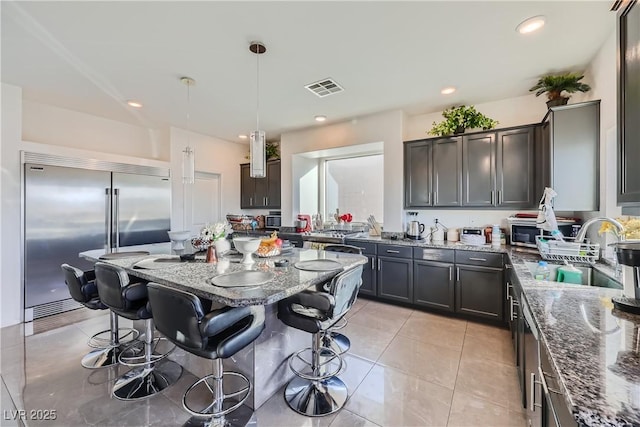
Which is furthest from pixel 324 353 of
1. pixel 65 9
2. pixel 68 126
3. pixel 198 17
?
pixel 68 126

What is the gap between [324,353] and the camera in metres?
2.31

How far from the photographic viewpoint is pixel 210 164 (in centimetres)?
530

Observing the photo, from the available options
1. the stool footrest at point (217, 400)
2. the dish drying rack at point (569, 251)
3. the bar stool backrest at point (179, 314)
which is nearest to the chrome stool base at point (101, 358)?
the stool footrest at point (217, 400)

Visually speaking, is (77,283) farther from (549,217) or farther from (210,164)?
(549,217)

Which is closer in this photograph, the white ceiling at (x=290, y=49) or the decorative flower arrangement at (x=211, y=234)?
the white ceiling at (x=290, y=49)

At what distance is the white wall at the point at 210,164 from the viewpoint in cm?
472

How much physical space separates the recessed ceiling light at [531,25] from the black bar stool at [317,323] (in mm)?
2263

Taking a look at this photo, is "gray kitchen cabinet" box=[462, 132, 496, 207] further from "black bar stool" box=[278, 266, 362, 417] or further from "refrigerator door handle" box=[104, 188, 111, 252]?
"refrigerator door handle" box=[104, 188, 111, 252]

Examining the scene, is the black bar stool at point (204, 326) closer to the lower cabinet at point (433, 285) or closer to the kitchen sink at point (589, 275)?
the kitchen sink at point (589, 275)

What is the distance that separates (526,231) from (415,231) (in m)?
1.22

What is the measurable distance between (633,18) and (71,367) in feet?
14.2

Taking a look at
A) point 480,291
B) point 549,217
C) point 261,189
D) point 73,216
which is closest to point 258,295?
point 549,217

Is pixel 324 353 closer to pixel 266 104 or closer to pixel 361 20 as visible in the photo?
pixel 361 20

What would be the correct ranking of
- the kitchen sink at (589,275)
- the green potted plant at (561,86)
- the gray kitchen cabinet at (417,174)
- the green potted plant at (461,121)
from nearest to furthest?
the kitchen sink at (589,275), the green potted plant at (561,86), the green potted plant at (461,121), the gray kitchen cabinet at (417,174)
